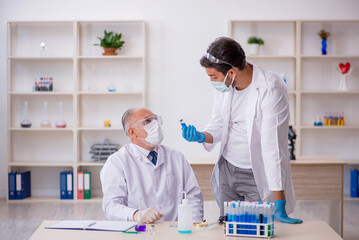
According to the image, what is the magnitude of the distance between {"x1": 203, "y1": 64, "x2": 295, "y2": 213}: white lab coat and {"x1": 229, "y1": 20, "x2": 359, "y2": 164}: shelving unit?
134 inches

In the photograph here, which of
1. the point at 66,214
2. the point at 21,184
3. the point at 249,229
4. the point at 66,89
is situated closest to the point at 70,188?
the point at 21,184

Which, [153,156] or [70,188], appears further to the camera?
[70,188]

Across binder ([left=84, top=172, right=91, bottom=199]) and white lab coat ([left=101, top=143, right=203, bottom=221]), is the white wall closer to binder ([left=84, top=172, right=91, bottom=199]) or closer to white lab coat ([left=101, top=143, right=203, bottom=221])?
binder ([left=84, top=172, right=91, bottom=199])

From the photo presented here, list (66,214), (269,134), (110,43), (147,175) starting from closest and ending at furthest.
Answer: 1. (269,134)
2. (147,175)
3. (66,214)
4. (110,43)

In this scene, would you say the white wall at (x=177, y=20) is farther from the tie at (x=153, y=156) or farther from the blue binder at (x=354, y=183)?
the tie at (x=153, y=156)

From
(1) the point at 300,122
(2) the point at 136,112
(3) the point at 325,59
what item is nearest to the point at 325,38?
(3) the point at 325,59

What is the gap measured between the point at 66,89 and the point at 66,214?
5.15 ft

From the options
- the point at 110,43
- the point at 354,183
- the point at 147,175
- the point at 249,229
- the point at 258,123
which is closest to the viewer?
the point at 249,229

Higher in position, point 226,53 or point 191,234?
point 226,53

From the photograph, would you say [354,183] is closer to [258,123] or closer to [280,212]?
[258,123]

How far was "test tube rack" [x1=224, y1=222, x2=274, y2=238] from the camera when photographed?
1.83 meters

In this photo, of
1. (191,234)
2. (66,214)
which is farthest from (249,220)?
(66,214)

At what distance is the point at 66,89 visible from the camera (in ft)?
18.8

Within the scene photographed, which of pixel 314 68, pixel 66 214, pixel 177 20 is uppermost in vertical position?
pixel 177 20
